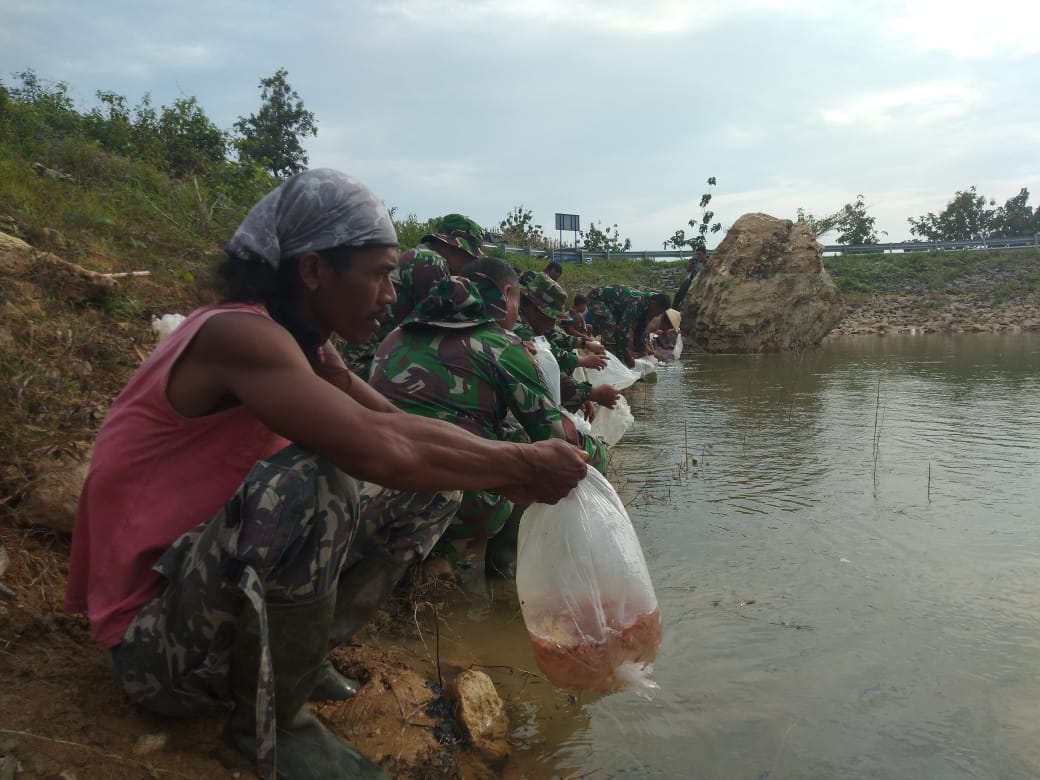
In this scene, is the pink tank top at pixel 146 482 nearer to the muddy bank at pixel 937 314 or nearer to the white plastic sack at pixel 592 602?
the white plastic sack at pixel 592 602

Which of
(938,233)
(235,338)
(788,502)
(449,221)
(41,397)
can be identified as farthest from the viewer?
(938,233)

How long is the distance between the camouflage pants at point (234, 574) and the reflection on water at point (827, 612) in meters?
0.86

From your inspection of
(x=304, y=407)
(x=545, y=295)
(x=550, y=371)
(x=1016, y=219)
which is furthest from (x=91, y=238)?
(x=1016, y=219)

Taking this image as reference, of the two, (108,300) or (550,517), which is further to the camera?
(108,300)

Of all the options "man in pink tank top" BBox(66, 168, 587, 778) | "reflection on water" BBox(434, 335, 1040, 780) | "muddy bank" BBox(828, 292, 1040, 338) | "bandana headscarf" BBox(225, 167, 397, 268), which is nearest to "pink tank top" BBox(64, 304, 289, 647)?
"man in pink tank top" BBox(66, 168, 587, 778)

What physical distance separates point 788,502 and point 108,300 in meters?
4.10

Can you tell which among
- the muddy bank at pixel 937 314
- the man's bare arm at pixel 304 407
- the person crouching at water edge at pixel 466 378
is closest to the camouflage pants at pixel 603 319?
the person crouching at water edge at pixel 466 378

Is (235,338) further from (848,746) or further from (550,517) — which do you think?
(848,746)

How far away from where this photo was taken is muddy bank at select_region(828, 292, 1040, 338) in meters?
19.7

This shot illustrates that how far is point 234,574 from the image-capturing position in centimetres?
144

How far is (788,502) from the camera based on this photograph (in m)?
4.17

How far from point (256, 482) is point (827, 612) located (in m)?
2.25

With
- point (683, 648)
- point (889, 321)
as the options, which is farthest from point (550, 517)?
point (889, 321)

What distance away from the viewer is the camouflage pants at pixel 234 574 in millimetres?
1424
